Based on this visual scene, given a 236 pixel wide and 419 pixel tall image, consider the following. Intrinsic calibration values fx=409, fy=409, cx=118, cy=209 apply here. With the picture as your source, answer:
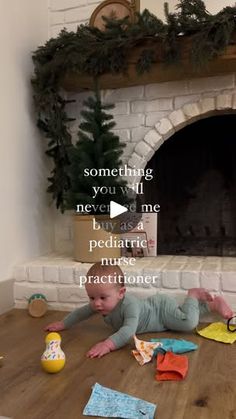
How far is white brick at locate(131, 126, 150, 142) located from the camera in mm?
1908

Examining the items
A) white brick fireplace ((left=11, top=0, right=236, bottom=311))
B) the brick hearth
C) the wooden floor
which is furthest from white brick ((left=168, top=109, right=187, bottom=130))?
the wooden floor

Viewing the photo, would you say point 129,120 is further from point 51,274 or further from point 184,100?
point 51,274

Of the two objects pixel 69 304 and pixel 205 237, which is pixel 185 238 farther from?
pixel 69 304

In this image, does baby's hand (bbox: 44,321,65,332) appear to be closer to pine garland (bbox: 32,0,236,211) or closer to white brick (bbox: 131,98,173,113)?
pine garland (bbox: 32,0,236,211)

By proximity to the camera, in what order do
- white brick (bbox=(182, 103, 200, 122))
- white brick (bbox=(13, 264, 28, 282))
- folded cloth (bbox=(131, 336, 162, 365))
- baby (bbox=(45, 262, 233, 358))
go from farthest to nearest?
Result: white brick (bbox=(182, 103, 200, 122)) < white brick (bbox=(13, 264, 28, 282)) < baby (bbox=(45, 262, 233, 358)) < folded cloth (bbox=(131, 336, 162, 365))

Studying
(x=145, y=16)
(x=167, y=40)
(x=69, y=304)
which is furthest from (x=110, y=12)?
(x=69, y=304)

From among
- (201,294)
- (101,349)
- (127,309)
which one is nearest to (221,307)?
(201,294)

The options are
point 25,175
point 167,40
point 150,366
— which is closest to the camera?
point 150,366

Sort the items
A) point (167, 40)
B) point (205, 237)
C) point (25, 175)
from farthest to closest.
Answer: point (205, 237) < point (25, 175) < point (167, 40)

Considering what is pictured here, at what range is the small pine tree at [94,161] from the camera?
5.37 ft

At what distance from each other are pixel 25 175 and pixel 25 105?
1.03ft

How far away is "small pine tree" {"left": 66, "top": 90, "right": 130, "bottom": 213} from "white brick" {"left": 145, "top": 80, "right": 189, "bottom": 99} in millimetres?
302

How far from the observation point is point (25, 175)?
1.82m

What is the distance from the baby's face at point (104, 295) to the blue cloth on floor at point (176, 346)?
0.17 meters
